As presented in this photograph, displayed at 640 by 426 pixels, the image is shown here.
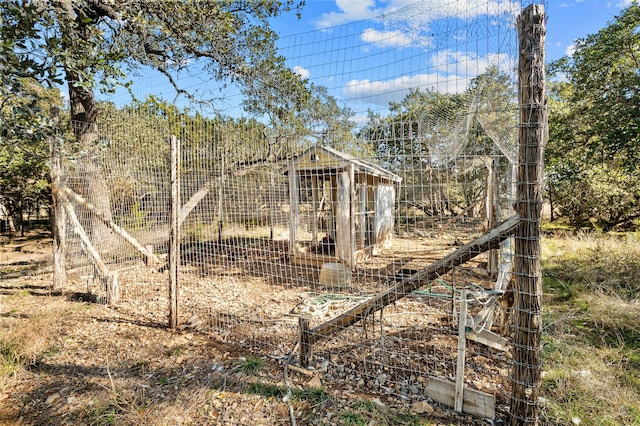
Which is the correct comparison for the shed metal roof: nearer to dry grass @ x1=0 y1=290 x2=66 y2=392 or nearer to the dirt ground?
the dirt ground

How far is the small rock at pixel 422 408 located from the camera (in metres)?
2.27

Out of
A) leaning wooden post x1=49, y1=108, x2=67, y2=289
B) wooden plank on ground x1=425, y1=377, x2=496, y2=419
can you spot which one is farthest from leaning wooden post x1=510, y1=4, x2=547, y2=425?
leaning wooden post x1=49, y1=108, x2=67, y2=289

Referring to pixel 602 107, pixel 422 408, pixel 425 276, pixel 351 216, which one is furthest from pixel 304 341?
pixel 602 107

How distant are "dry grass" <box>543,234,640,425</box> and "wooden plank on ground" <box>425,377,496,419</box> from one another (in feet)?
1.45

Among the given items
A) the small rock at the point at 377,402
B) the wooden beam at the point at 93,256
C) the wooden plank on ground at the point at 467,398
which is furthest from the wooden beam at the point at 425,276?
the wooden beam at the point at 93,256

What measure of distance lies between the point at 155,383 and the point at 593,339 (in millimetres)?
4706

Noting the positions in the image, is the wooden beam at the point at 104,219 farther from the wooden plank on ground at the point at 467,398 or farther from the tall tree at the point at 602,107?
the tall tree at the point at 602,107

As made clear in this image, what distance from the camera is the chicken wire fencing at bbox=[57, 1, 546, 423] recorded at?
85.2 inches

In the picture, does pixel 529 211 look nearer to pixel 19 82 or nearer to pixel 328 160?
pixel 328 160

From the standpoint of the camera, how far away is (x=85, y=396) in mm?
2543

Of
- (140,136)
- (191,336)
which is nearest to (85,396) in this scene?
(191,336)

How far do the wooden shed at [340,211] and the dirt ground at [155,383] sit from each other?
2395 mm

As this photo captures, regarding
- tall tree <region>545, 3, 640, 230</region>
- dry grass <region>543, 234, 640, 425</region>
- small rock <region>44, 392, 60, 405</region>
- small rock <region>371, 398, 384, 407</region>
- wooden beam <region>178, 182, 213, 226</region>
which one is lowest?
small rock <region>44, 392, 60, 405</region>

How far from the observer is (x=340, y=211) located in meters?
6.91
